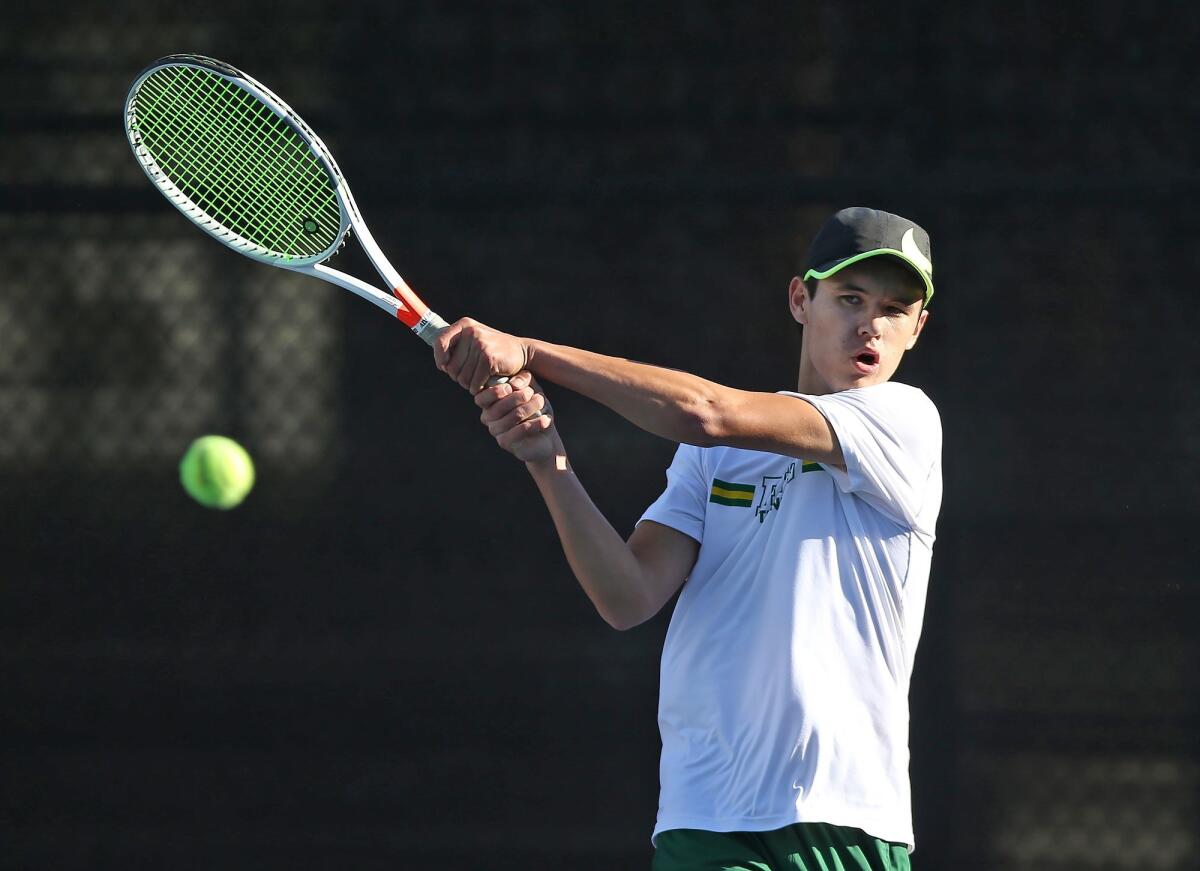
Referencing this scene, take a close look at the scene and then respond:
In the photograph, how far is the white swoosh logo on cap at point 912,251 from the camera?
1.90 meters

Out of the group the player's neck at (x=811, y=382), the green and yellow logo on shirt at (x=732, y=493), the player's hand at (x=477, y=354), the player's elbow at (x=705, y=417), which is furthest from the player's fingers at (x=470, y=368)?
the player's neck at (x=811, y=382)

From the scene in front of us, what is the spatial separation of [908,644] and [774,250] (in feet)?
4.00

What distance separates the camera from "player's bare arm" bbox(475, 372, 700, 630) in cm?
182

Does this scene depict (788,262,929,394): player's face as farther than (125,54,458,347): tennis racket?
No

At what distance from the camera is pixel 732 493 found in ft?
6.35

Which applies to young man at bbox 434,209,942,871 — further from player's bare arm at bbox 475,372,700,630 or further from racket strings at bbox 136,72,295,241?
racket strings at bbox 136,72,295,241

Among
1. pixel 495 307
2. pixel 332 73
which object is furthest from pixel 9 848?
pixel 332 73

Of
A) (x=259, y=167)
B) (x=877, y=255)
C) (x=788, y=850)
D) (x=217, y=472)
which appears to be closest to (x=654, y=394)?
(x=877, y=255)

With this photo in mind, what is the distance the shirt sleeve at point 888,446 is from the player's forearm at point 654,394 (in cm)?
14

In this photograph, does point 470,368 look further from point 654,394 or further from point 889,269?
point 889,269

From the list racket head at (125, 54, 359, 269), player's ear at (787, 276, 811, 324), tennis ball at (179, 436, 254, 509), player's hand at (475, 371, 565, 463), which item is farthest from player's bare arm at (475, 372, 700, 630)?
tennis ball at (179, 436, 254, 509)

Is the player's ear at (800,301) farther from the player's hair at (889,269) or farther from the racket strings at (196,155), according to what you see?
the racket strings at (196,155)

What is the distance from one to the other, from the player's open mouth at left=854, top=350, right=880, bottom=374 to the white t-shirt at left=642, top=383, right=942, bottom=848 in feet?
0.12

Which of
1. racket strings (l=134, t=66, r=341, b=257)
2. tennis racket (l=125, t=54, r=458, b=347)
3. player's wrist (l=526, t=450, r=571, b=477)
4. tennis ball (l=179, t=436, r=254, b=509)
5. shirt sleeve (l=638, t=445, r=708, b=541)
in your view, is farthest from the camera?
tennis ball (l=179, t=436, r=254, b=509)
